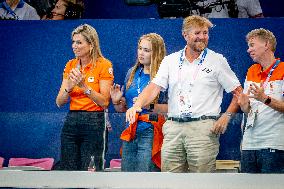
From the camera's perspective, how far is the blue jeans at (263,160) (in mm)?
2699

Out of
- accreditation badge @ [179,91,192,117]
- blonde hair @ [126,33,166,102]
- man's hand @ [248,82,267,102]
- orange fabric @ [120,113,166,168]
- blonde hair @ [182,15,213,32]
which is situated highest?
blonde hair @ [182,15,213,32]

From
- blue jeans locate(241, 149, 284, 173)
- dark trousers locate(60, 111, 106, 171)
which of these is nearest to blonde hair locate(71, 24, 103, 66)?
dark trousers locate(60, 111, 106, 171)

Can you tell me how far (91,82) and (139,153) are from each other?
74 centimetres

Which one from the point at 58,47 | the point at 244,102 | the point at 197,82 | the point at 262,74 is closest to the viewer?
the point at 244,102

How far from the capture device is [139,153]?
9.94ft

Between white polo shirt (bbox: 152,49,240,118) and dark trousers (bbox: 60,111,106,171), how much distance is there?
42cm

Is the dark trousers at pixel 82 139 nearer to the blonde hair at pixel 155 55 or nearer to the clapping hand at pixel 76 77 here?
the clapping hand at pixel 76 77

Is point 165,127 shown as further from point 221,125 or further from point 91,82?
point 91,82

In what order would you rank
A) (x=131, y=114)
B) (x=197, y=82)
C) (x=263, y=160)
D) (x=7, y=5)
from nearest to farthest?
(x=131, y=114), (x=263, y=160), (x=197, y=82), (x=7, y=5)

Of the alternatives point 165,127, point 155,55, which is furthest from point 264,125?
point 155,55

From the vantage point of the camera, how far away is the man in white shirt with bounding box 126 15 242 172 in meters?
2.87

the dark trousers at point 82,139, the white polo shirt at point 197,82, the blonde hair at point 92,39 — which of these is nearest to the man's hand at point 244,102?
the white polo shirt at point 197,82

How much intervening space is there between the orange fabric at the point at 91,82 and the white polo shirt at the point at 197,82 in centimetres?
48

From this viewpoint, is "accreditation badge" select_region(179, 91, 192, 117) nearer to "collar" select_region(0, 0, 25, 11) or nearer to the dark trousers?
the dark trousers
